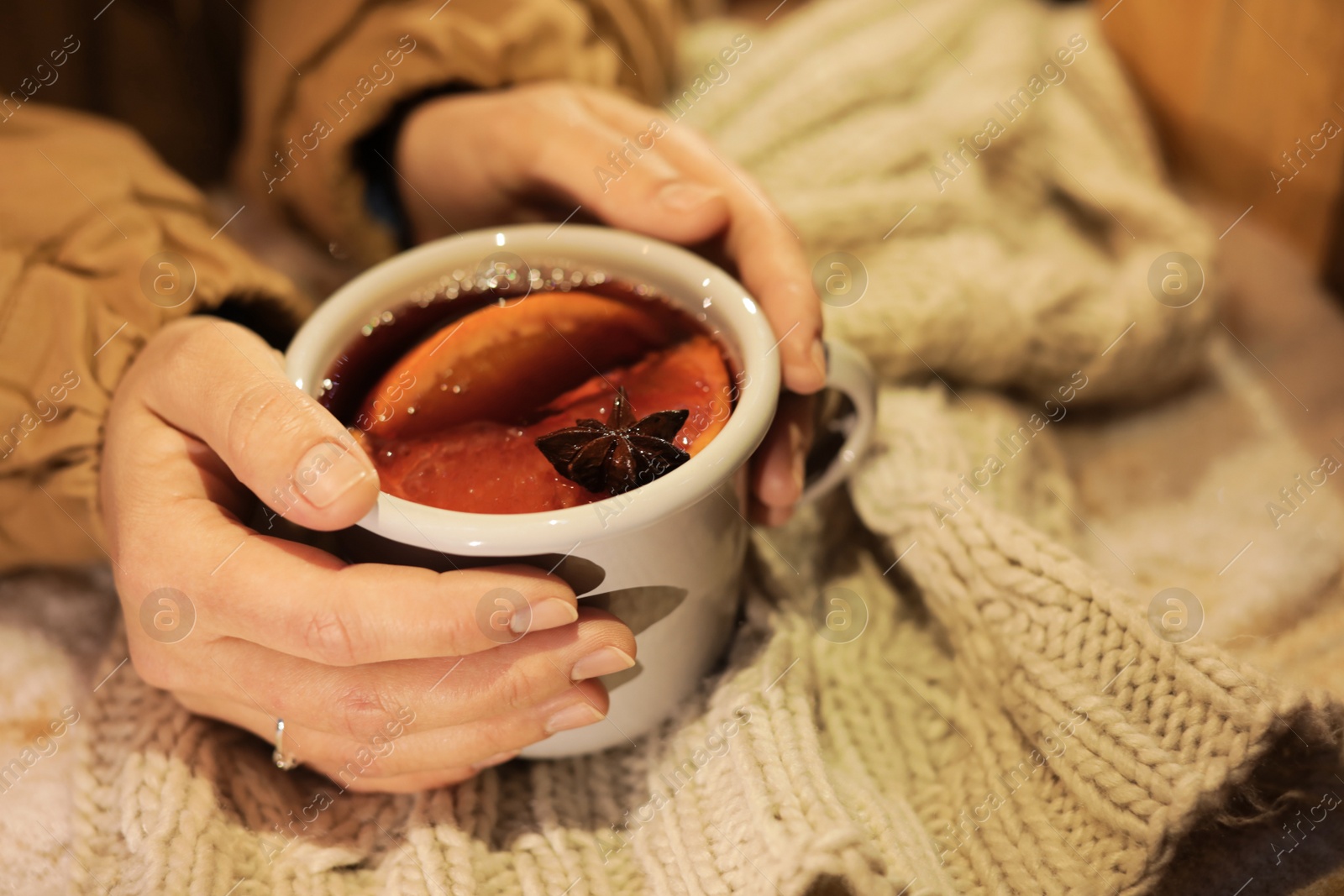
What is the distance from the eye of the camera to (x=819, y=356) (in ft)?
2.04

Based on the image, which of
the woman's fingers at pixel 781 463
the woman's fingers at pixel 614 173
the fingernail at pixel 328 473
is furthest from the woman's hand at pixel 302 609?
the woman's fingers at pixel 614 173

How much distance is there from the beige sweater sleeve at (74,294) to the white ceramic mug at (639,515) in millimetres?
176

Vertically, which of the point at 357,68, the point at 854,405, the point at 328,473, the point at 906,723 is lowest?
the point at 906,723

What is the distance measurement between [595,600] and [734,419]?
13cm

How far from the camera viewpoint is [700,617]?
0.61m

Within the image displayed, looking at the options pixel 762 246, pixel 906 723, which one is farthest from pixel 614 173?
pixel 906 723

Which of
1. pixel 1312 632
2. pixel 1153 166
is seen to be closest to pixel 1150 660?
pixel 1312 632

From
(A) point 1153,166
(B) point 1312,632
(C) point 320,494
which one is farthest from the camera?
(A) point 1153,166

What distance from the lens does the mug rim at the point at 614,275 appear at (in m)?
0.49

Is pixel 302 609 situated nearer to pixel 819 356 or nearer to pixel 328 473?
pixel 328 473

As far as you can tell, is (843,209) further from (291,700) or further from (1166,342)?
(291,700)

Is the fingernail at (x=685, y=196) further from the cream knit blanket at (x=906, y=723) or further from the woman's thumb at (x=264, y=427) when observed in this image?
the woman's thumb at (x=264, y=427)

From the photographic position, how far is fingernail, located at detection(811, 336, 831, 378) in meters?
0.62

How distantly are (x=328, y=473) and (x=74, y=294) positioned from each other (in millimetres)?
348
